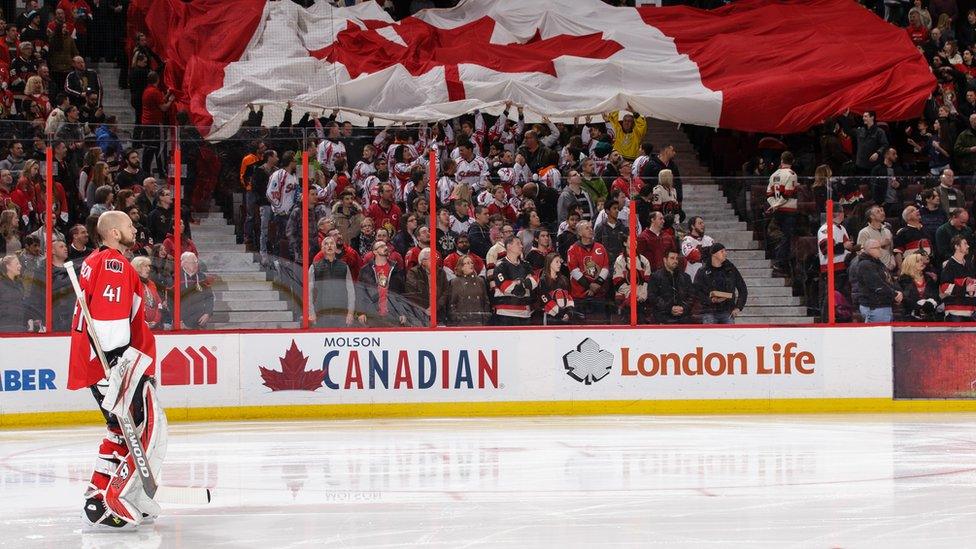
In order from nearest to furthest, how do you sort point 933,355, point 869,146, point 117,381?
point 117,381 → point 933,355 → point 869,146

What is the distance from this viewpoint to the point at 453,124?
717 inches

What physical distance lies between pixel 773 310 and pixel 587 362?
6.54 feet

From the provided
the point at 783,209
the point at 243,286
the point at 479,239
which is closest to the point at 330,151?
the point at 243,286

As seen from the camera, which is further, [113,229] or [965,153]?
[965,153]

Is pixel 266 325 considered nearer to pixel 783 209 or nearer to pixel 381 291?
pixel 381 291

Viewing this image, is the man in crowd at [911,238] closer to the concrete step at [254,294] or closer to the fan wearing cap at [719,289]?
the fan wearing cap at [719,289]

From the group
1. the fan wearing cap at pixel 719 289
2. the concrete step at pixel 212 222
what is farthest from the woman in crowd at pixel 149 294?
the fan wearing cap at pixel 719 289

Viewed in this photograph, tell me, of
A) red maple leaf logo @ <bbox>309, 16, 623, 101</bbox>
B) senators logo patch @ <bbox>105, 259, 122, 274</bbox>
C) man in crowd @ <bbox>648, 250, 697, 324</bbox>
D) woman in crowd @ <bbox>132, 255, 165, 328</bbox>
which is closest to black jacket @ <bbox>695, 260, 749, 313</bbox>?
man in crowd @ <bbox>648, 250, 697, 324</bbox>

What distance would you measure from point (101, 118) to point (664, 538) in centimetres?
1188

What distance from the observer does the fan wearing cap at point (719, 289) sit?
45.0ft

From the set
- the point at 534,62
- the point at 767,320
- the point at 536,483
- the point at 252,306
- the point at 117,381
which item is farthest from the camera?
the point at 534,62

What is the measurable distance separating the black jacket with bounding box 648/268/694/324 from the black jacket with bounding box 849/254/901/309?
5.76ft

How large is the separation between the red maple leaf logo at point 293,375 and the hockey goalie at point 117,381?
6.03 metres

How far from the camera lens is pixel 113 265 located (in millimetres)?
7270
